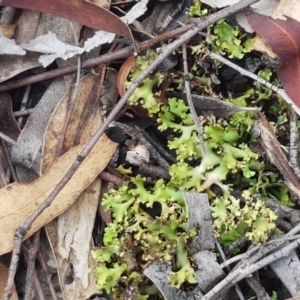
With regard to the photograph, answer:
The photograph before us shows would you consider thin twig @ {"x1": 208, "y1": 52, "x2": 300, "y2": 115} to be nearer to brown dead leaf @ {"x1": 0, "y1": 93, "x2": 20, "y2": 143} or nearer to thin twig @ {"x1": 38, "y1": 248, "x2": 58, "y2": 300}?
brown dead leaf @ {"x1": 0, "y1": 93, "x2": 20, "y2": 143}

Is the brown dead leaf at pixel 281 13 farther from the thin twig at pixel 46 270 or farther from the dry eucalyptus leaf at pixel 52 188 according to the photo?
the thin twig at pixel 46 270

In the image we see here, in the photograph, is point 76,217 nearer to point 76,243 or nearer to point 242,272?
point 76,243

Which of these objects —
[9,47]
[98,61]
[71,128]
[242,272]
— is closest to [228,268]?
[242,272]

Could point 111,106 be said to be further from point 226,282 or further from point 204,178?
point 226,282

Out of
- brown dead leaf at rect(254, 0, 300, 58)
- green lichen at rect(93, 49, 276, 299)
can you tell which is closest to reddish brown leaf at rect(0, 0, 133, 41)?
green lichen at rect(93, 49, 276, 299)

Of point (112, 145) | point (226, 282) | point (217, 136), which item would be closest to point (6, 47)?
point (112, 145)

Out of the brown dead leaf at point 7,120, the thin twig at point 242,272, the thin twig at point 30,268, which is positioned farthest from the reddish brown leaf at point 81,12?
the thin twig at point 242,272
